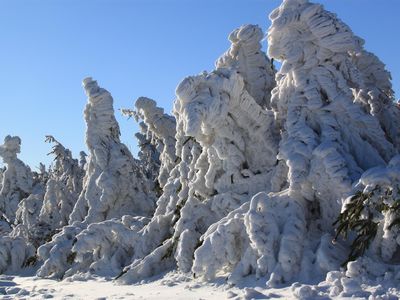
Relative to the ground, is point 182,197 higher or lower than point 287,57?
lower

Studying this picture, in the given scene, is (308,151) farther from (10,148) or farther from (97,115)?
(10,148)

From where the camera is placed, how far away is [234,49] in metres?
16.2

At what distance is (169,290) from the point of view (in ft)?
36.9

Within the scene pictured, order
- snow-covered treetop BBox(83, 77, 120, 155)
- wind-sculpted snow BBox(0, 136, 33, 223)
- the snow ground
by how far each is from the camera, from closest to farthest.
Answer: the snow ground → snow-covered treetop BBox(83, 77, 120, 155) → wind-sculpted snow BBox(0, 136, 33, 223)

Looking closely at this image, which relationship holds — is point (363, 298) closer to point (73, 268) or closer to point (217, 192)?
point (217, 192)

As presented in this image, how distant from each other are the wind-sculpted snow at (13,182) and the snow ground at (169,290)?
13.3 metres

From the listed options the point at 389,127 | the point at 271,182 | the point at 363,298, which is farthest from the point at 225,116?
the point at 363,298

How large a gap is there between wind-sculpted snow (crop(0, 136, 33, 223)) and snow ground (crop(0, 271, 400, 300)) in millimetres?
13340

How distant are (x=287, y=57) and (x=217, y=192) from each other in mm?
3741

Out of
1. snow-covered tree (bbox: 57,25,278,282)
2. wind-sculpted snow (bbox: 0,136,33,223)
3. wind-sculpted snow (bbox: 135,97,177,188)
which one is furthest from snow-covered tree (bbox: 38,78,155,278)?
wind-sculpted snow (bbox: 0,136,33,223)

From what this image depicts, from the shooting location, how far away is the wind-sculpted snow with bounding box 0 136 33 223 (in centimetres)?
2819

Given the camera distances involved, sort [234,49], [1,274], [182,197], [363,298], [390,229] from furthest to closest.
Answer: [1,274] → [234,49] → [182,197] → [390,229] → [363,298]

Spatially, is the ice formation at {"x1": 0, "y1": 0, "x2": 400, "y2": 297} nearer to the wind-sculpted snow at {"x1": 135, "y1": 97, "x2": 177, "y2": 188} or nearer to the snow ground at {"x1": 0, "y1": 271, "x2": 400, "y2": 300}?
the snow ground at {"x1": 0, "y1": 271, "x2": 400, "y2": 300}

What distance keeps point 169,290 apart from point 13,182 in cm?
2001
